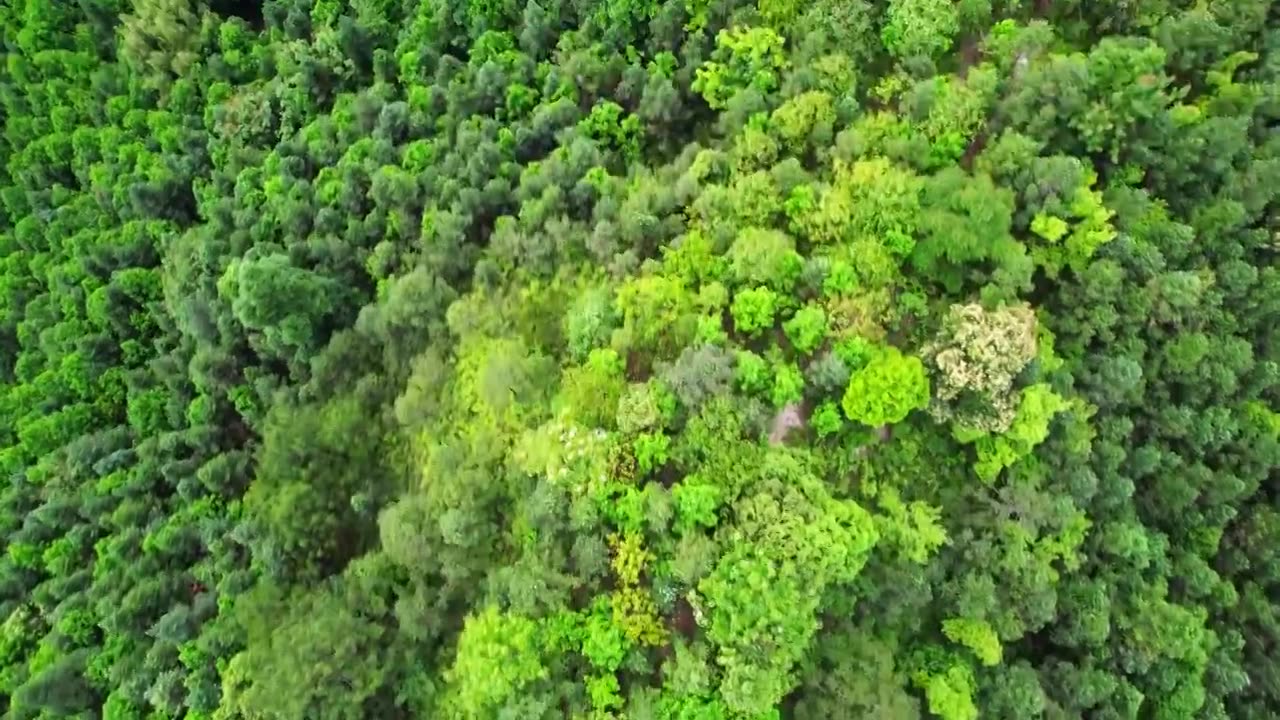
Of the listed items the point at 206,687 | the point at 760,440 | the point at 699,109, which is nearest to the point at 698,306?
the point at 760,440

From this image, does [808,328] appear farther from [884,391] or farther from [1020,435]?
[1020,435]

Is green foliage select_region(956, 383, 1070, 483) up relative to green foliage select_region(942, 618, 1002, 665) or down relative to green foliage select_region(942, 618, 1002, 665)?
up

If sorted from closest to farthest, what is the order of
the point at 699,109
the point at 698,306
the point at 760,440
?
the point at 760,440 < the point at 698,306 < the point at 699,109

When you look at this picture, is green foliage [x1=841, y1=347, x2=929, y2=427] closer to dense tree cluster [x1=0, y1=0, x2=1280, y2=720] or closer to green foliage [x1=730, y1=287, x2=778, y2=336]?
dense tree cluster [x1=0, y1=0, x2=1280, y2=720]

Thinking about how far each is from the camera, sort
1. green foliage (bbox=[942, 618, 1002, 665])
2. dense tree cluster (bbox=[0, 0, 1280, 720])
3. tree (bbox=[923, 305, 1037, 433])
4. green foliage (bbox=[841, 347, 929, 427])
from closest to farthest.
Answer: green foliage (bbox=[841, 347, 929, 427]), tree (bbox=[923, 305, 1037, 433]), dense tree cluster (bbox=[0, 0, 1280, 720]), green foliage (bbox=[942, 618, 1002, 665])

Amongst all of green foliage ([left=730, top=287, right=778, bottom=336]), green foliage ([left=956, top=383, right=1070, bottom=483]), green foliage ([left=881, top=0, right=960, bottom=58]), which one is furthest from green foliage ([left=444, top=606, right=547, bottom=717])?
green foliage ([left=881, top=0, right=960, bottom=58])

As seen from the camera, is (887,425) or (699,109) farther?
(699,109)

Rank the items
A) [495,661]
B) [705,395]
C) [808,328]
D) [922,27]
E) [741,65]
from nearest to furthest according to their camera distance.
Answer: [495,661] → [705,395] → [808,328] → [922,27] → [741,65]

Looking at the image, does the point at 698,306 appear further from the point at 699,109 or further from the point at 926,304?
the point at 699,109

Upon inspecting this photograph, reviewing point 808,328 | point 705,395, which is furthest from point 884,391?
point 705,395
